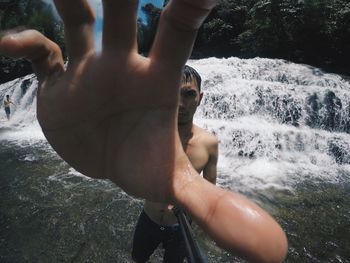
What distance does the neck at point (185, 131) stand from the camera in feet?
6.43

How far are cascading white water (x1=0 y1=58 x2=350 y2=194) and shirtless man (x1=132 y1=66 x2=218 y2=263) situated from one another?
4.65 meters

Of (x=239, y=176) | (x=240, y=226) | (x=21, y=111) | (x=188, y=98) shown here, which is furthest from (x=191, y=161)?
(x=21, y=111)

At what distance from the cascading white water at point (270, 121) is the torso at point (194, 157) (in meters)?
4.76

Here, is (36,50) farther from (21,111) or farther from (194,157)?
(21,111)

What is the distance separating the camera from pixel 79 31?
84cm

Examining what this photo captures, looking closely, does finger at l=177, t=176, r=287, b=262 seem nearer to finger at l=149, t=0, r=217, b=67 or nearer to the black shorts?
finger at l=149, t=0, r=217, b=67

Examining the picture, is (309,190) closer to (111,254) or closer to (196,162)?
(111,254)

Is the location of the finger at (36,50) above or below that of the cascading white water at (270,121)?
above

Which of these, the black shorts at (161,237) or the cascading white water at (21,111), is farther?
the cascading white water at (21,111)

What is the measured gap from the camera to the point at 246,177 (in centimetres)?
757

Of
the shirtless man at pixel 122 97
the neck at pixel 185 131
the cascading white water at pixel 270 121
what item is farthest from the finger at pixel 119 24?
the cascading white water at pixel 270 121

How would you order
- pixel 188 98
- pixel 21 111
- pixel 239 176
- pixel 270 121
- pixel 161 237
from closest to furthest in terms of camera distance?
1. pixel 188 98
2. pixel 161 237
3. pixel 239 176
4. pixel 270 121
5. pixel 21 111

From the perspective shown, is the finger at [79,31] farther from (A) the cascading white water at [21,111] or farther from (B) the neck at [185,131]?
(A) the cascading white water at [21,111]

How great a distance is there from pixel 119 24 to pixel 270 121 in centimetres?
1111
